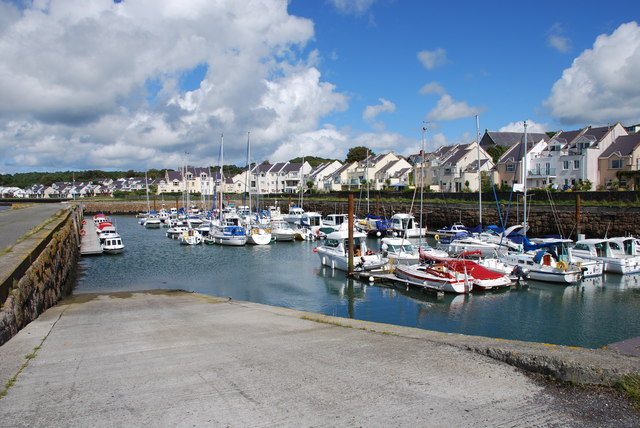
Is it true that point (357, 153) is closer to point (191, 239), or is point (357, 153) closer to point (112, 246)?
point (191, 239)

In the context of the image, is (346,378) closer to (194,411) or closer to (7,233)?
(194,411)

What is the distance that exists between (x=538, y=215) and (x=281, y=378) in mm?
47850

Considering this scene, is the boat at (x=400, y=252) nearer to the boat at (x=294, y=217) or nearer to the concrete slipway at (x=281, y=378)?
the concrete slipway at (x=281, y=378)

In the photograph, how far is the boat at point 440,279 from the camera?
24.4 meters

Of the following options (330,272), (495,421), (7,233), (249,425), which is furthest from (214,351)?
(330,272)

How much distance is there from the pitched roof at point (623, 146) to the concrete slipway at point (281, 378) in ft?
195

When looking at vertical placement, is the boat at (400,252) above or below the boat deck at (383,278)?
above

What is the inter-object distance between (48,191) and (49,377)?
20347 cm

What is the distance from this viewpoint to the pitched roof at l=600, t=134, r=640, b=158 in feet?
185

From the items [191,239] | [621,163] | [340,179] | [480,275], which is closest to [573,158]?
[621,163]

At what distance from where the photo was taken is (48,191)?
182m

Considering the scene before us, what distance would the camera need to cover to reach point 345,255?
104ft

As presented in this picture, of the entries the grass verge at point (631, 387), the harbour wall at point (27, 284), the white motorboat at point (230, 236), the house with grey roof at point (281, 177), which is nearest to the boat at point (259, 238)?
the white motorboat at point (230, 236)

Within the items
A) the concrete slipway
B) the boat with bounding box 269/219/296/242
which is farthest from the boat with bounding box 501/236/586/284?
the boat with bounding box 269/219/296/242
